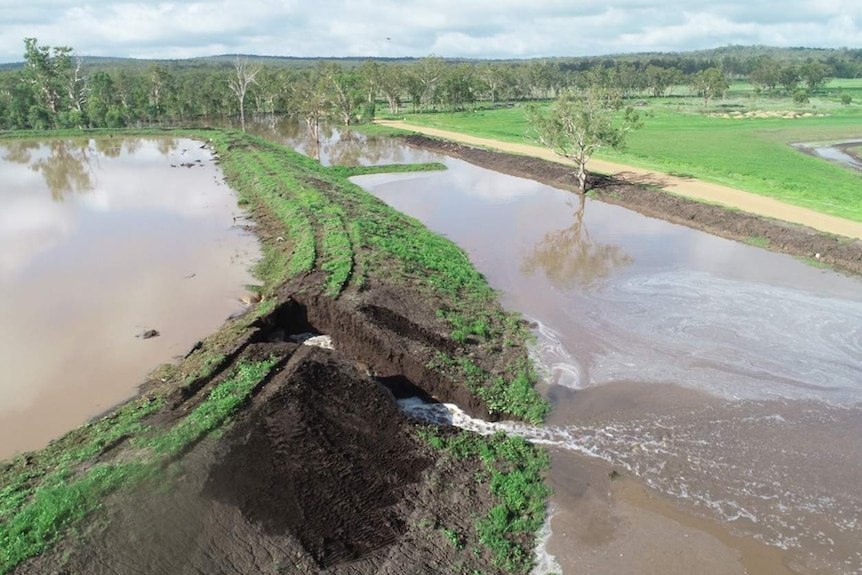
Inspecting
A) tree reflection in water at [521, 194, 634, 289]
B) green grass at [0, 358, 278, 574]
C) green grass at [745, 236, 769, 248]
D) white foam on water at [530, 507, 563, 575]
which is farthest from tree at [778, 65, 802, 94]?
green grass at [0, 358, 278, 574]

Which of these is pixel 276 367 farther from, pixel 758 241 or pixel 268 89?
pixel 268 89

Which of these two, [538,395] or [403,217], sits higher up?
[403,217]

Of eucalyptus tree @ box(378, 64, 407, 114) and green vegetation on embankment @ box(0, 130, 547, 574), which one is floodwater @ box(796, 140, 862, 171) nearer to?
green vegetation on embankment @ box(0, 130, 547, 574)

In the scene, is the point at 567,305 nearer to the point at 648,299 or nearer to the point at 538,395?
the point at 648,299

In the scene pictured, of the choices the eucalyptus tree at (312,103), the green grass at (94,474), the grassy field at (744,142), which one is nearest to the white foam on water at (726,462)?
the green grass at (94,474)

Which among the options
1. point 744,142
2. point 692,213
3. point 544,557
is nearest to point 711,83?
point 744,142

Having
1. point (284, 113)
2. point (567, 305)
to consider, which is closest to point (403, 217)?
point (567, 305)
